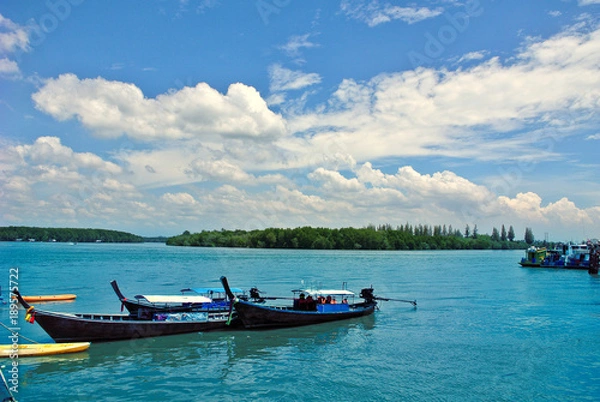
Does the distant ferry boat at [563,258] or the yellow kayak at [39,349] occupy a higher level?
the distant ferry boat at [563,258]

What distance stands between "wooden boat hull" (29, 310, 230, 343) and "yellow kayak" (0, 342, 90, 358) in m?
1.20

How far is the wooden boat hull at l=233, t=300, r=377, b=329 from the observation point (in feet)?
98.4

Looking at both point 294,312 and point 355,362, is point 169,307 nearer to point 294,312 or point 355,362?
point 294,312

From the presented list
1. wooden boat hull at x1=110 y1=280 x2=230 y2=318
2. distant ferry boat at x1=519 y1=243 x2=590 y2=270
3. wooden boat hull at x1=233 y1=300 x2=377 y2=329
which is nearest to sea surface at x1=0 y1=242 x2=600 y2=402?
wooden boat hull at x1=233 y1=300 x2=377 y2=329

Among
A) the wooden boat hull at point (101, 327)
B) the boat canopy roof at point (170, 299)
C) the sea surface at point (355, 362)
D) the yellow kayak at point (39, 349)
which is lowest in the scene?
the sea surface at point (355, 362)

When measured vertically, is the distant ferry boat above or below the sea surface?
above

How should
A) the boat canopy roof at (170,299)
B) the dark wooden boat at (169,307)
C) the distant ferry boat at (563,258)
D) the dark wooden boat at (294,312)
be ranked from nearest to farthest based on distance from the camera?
the boat canopy roof at (170,299), the dark wooden boat at (169,307), the dark wooden boat at (294,312), the distant ferry boat at (563,258)

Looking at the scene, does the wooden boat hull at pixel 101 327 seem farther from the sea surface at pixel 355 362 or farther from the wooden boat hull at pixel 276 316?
the wooden boat hull at pixel 276 316

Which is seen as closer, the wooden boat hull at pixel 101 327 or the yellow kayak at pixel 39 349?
the yellow kayak at pixel 39 349

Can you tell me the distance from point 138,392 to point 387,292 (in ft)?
126

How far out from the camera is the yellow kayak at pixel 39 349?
22.3 metres

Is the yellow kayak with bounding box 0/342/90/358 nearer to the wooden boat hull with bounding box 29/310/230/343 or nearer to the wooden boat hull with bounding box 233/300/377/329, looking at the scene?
the wooden boat hull with bounding box 29/310/230/343

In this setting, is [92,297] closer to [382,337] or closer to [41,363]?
[41,363]

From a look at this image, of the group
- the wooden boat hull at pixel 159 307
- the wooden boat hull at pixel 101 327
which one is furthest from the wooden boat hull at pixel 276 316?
the wooden boat hull at pixel 101 327
